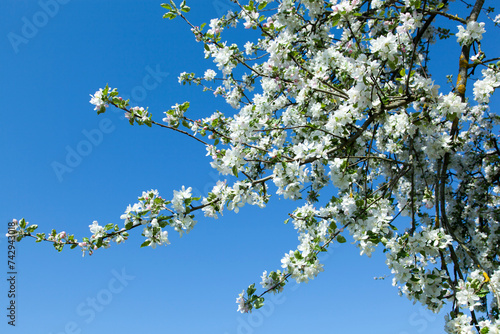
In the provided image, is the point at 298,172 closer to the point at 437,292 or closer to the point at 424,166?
the point at 437,292

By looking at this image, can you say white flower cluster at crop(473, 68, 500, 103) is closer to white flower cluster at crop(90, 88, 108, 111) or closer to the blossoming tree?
the blossoming tree

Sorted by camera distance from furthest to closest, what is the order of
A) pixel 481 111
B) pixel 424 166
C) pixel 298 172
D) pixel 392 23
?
pixel 481 111, pixel 424 166, pixel 392 23, pixel 298 172

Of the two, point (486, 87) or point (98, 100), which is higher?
point (98, 100)

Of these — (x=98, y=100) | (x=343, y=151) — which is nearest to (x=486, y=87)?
(x=343, y=151)

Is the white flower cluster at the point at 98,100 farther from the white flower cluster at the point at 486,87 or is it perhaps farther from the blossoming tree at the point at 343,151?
the white flower cluster at the point at 486,87

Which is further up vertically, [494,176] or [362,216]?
[494,176]

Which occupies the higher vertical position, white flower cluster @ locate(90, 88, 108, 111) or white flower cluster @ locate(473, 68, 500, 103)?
white flower cluster @ locate(90, 88, 108, 111)

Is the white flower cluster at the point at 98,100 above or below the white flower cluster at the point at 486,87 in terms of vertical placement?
above

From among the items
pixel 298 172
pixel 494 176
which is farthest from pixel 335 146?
pixel 494 176

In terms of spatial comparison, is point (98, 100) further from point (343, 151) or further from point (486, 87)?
point (486, 87)

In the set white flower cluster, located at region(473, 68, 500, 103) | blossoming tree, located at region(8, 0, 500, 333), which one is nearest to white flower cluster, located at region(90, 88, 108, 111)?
blossoming tree, located at region(8, 0, 500, 333)

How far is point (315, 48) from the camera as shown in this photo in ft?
15.9

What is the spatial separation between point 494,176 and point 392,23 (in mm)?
3056

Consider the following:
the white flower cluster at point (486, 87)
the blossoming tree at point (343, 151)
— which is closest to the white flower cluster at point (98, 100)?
the blossoming tree at point (343, 151)
